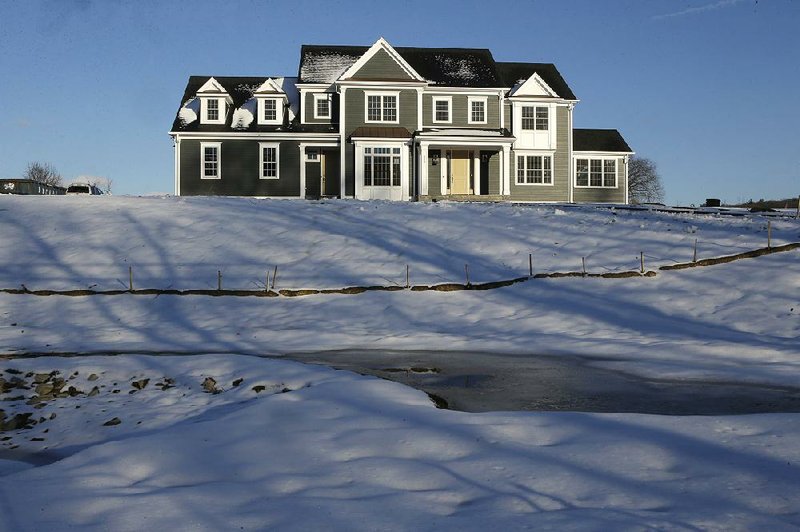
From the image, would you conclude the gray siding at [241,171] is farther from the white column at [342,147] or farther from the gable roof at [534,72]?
the gable roof at [534,72]

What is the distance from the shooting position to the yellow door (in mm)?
41562

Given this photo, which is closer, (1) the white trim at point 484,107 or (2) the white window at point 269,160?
(2) the white window at point 269,160

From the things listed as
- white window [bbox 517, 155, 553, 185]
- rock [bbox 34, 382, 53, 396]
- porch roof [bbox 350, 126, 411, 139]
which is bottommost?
rock [bbox 34, 382, 53, 396]

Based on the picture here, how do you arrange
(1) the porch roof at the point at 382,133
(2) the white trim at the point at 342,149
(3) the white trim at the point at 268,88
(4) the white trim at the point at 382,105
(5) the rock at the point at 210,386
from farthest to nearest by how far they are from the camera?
(3) the white trim at the point at 268,88 → (4) the white trim at the point at 382,105 → (2) the white trim at the point at 342,149 → (1) the porch roof at the point at 382,133 → (5) the rock at the point at 210,386

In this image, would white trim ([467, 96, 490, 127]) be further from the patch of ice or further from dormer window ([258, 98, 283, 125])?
dormer window ([258, 98, 283, 125])

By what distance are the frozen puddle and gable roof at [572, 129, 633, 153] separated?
116 feet

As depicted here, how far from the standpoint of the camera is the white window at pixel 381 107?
132 feet

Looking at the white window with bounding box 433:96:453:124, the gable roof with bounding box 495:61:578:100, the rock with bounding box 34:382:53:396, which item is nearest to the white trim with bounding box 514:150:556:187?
the gable roof with bounding box 495:61:578:100

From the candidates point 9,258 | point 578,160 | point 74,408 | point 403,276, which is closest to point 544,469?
point 74,408

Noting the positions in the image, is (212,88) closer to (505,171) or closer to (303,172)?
(303,172)

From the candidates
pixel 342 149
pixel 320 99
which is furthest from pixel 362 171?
pixel 320 99

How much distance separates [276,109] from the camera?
4212 centimetres

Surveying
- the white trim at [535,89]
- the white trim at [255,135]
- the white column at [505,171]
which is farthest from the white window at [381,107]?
the white trim at [535,89]

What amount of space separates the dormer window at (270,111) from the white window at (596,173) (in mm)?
19089
